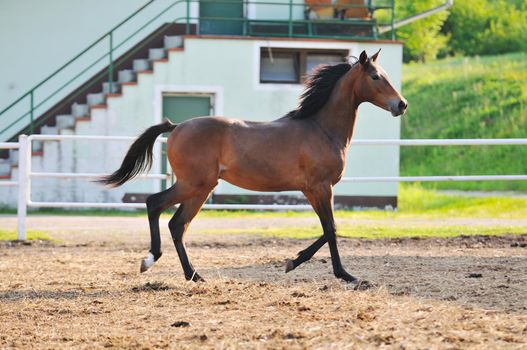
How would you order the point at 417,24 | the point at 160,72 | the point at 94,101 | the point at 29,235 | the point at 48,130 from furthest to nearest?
the point at 417,24 → the point at 94,101 → the point at 48,130 → the point at 160,72 → the point at 29,235

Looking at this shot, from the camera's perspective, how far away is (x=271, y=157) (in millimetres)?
9664

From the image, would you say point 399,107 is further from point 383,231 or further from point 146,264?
point 383,231

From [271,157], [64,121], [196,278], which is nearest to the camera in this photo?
[196,278]

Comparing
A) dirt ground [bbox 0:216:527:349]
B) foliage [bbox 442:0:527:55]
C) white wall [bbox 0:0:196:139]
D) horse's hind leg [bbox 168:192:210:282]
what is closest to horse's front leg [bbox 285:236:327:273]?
dirt ground [bbox 0:216:527:349]

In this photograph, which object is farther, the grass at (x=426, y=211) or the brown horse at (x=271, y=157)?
the grass at (x=426, y=211)

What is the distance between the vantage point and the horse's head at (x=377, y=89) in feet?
32.0

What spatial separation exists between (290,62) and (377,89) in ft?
34.8

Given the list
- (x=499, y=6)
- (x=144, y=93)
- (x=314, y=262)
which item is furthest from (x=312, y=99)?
(x=499, y=6)

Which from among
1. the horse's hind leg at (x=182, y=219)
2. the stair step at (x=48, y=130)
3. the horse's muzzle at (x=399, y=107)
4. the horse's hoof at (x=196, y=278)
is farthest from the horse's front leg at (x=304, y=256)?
the stair step at (x=48, y=130)

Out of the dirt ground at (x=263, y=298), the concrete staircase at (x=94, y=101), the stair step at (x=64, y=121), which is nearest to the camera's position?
the dirt ground at (x=263, y=298)

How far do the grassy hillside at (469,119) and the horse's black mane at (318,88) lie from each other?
16733 mm

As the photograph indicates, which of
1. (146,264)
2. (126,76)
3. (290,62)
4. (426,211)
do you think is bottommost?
(426,211)

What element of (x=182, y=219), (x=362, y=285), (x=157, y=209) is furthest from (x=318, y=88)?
(x=362, y=285)

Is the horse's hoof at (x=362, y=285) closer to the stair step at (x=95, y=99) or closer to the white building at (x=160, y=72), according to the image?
the white building at (x=160, y=72)
